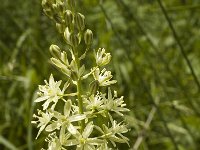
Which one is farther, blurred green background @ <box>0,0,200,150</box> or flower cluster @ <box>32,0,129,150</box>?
blurred green background @ <box>0,0,200,150</box>

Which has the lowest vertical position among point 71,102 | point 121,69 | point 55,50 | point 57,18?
point 71,102

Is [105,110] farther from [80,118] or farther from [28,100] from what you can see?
[28,100]

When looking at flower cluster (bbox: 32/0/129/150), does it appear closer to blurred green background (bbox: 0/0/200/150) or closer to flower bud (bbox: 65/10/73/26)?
flower bud (bbox: 65/10/73/26)

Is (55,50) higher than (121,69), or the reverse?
(121,69)

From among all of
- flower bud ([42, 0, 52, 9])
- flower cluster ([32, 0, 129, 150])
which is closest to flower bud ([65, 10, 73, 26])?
flower cluster ([32, 0, 129, 150])

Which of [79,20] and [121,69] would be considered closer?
[79,20]

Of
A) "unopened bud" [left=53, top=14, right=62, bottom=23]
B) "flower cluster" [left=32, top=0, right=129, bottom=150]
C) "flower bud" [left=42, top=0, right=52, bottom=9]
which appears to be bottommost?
"flower cluster" [left=32, top=0, right=129, bottom=150]

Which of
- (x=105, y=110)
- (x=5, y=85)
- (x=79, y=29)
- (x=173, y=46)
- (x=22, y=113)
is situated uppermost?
→ (x=173, y=46)

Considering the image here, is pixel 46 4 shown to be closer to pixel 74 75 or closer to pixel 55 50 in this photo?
pixel 55 50

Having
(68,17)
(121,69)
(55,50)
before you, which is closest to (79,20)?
(68,17)

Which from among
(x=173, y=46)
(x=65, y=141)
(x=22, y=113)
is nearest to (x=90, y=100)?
(x=65, y=141)

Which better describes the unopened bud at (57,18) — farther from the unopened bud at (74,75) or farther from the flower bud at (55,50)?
the unopened bud at (74,75)
